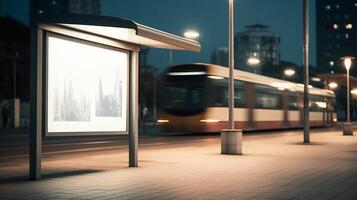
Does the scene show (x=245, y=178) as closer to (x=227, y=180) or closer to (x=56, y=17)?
(x=227, y=180)

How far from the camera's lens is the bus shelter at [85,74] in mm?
11742

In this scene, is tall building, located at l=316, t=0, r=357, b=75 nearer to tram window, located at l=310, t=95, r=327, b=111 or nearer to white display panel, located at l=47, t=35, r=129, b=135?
tram window, located at l=310, t=95, r=327, b=111

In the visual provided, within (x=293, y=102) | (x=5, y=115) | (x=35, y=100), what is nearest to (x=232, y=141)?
(x=35, y=100)

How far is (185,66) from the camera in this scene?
3375 centimetres

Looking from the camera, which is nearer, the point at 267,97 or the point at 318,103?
the point at 267,97

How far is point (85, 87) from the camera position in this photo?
44.2 ft

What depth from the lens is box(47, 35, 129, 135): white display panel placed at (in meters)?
12.4

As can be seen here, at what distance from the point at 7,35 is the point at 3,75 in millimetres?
7123

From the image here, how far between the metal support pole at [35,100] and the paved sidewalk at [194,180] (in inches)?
18.6

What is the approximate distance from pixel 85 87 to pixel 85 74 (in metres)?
0.29

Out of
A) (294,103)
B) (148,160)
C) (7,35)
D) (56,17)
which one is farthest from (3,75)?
(56,17)

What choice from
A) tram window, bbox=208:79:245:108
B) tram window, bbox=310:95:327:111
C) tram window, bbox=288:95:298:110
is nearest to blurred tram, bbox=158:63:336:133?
tram window, bbox=208:79:245:108

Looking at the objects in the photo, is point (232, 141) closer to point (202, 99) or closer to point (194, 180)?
point (194, 180)

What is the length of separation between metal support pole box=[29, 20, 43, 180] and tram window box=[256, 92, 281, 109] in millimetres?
28628
